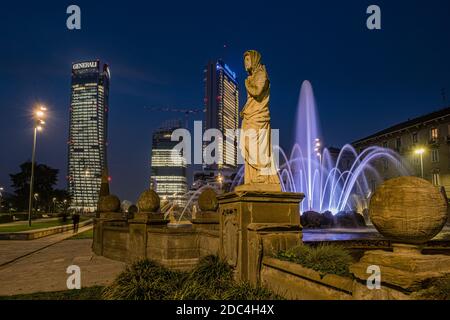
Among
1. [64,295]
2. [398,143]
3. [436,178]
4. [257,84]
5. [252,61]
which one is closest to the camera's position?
[257,84]

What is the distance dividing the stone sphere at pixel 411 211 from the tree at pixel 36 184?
92313 millimetres

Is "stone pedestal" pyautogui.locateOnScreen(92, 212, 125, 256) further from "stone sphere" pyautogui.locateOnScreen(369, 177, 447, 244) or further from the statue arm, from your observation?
"stone sphere" pyautogui.locateOnScreen(369, 177, 447, 244)

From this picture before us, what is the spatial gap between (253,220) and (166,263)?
559 centimetres

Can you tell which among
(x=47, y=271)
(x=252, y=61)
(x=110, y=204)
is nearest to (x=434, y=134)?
(x=110, y=204)

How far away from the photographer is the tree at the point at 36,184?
8875cm

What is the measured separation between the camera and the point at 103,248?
1670 centimetres

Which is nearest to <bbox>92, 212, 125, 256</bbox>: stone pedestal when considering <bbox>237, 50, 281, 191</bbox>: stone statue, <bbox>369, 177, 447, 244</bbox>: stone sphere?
<bbox>237, 50, 281, 191</bbox>: stone statue

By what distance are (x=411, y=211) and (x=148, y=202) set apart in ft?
34.5

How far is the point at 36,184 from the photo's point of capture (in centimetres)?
9262

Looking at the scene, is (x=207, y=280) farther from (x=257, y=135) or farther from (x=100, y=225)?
(x=100, y=225)

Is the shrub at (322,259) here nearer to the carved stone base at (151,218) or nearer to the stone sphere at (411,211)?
the stone sphere at (411,211)

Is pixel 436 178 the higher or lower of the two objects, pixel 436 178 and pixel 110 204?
the higher

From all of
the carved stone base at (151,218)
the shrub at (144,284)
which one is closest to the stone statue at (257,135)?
the shrub at (144,284)

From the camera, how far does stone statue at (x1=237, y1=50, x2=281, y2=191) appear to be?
25.1 ft
